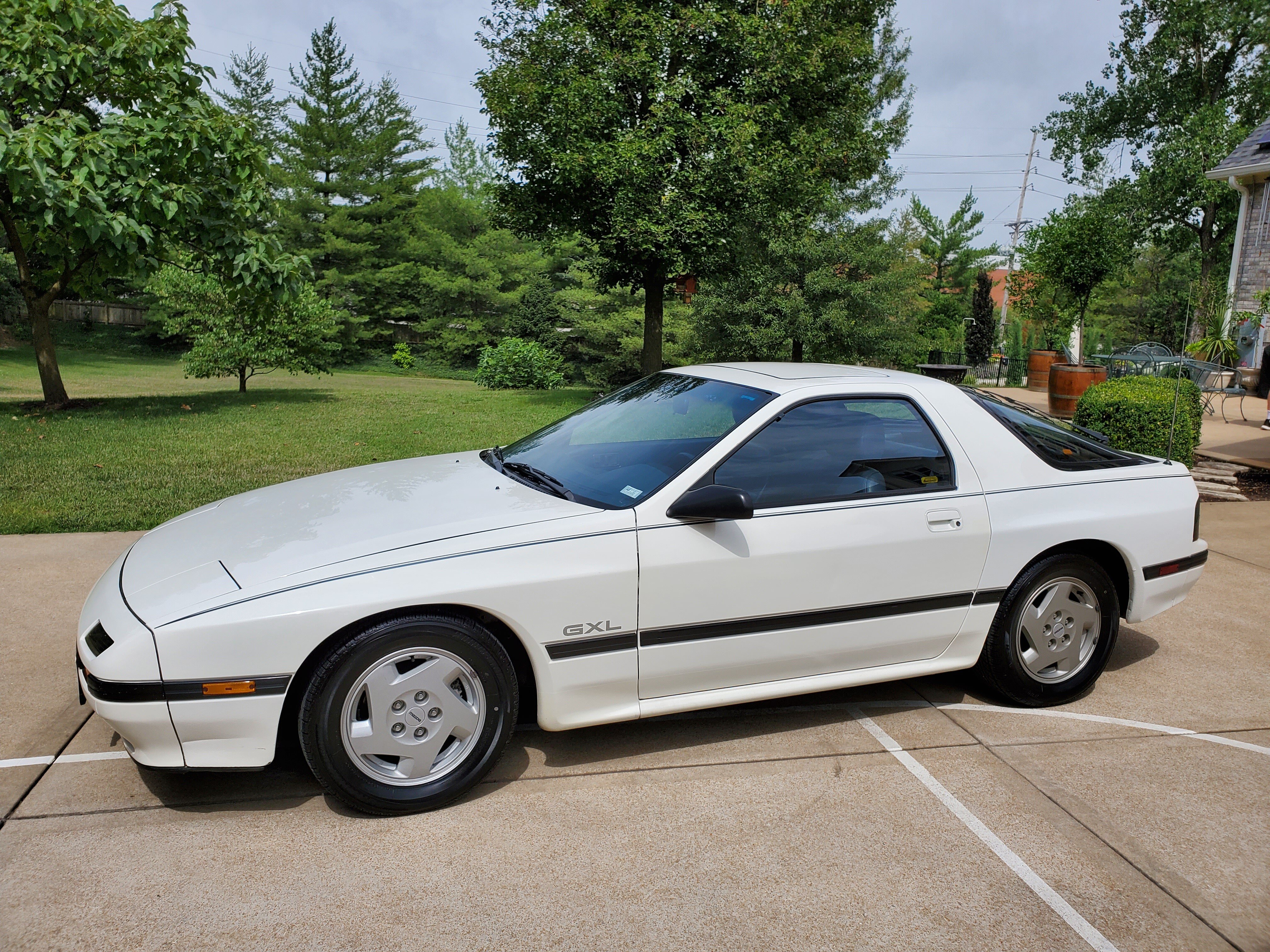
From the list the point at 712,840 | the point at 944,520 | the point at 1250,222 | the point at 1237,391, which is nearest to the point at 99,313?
the point at 1250,222

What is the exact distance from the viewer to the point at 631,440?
403 centimetres

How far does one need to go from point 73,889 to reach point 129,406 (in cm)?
1453

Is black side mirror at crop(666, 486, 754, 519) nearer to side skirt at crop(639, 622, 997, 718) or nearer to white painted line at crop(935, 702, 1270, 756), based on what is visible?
side skirt at crop(639, 622, 997, 718)

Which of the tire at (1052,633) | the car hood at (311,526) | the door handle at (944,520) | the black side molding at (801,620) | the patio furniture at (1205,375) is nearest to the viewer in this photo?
the car hood at (311,526)

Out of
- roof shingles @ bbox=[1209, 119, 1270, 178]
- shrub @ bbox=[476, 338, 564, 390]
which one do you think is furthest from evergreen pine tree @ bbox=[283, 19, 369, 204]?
roof shingles @ bbox=[1209, 119, 1270, 178]

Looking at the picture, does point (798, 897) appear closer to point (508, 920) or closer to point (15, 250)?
point (508, 920)

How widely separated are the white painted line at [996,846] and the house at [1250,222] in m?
20.8

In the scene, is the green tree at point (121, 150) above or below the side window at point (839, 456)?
above

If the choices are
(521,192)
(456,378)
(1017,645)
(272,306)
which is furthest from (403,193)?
(1017,645)

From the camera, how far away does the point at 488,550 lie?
3139 mm

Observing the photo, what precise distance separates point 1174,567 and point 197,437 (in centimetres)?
1134

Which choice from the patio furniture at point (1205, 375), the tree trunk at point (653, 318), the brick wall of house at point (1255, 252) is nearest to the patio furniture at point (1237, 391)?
the patio furniture at point (1205, 375)

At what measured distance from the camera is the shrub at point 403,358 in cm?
4022

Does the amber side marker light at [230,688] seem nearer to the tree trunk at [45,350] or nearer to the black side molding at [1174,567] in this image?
the black side molding at [1174,567]
